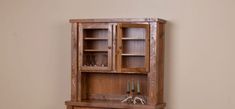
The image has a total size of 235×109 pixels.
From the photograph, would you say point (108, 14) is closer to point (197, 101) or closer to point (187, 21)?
point (187, 21)

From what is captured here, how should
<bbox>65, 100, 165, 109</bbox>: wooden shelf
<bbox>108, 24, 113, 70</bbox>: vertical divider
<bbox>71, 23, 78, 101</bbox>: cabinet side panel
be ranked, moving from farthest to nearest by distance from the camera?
<bbox>71, 23, 78, 101</bbox>: cabinet side panel → <bbox>108, 24, 113, 70</bbox>: vertical divider → <bbox>65, 100, 165, 109</bbox>: wooden shelf

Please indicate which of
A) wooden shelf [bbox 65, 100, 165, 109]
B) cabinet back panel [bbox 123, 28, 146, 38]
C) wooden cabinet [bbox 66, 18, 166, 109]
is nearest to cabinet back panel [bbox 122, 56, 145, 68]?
wooden cabinet [bbox 66, 18, 166, 109]

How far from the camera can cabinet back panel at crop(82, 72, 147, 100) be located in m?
4.35

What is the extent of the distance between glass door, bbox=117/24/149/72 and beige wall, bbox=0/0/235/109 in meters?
0.23

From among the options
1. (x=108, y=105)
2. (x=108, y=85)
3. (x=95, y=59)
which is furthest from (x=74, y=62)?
(x=108, y=105)

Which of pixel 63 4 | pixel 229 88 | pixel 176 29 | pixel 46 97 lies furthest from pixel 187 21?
pixel 46 97

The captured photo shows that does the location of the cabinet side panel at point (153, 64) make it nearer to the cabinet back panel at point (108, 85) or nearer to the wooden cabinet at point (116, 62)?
the wooden cabinet at point (116, 62)

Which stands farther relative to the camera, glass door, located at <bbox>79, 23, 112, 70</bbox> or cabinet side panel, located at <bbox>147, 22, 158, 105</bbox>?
glass door, located at <bbox>79, 23, 112, 70</bbox>

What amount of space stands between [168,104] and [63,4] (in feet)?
5.19

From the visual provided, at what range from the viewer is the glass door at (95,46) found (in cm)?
421

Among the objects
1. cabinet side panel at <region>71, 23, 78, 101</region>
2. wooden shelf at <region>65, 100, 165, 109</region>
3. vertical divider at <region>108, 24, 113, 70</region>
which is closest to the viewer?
wooden shelf at <region>65, 100, 165, 109</region>

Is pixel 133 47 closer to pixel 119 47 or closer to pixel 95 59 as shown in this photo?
pixel 119 47

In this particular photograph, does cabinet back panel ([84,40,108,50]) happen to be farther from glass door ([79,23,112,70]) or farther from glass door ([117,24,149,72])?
glass door ([117,24,149,72])

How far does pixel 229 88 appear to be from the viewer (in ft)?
13.4
